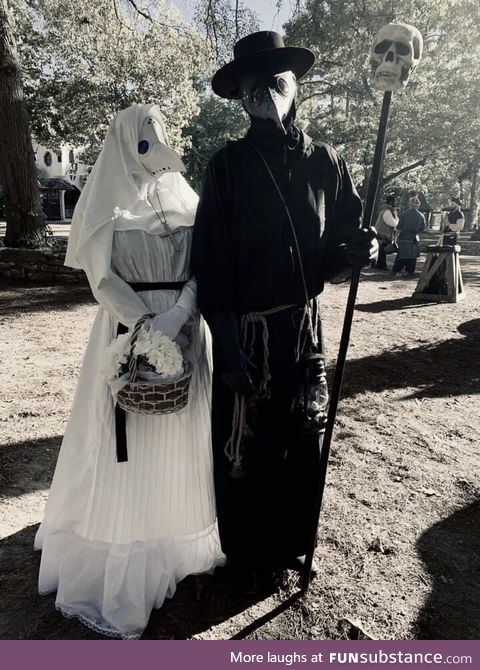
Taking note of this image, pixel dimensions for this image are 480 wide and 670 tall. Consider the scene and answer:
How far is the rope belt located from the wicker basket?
0.31 metres

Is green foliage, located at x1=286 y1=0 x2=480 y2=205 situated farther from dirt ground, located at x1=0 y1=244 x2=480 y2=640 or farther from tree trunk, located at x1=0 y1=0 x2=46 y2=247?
dirt ground, located at x1=0 y1=244 x2=480 y2=640

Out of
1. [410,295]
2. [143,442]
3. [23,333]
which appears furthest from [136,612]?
[410,295]

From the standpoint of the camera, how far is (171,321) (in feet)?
6.24

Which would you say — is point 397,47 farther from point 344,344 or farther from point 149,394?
point 149,394

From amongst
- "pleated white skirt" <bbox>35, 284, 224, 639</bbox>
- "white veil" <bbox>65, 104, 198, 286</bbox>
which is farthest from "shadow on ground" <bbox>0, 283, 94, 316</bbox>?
"white veil" <bbox>65, 104, 198, 286</bbox>

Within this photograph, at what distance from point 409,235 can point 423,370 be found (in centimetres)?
700

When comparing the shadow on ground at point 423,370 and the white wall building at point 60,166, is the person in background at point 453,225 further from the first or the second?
the white wall building at point 60,166

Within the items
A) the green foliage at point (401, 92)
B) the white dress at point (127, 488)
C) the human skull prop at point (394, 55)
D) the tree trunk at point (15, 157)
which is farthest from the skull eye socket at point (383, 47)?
the green foliage at point (401, 92)

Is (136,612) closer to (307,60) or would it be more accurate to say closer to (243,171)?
(243,171)

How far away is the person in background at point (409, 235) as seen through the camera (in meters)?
11.4

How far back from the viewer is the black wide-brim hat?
191cm

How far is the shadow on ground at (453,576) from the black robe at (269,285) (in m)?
0.67

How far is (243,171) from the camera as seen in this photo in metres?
1.96

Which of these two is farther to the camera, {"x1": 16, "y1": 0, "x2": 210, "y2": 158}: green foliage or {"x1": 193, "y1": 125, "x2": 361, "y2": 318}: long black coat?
{"x1": 16, "y1": 0, "x2": 210, "y2": 158}: green foliage
